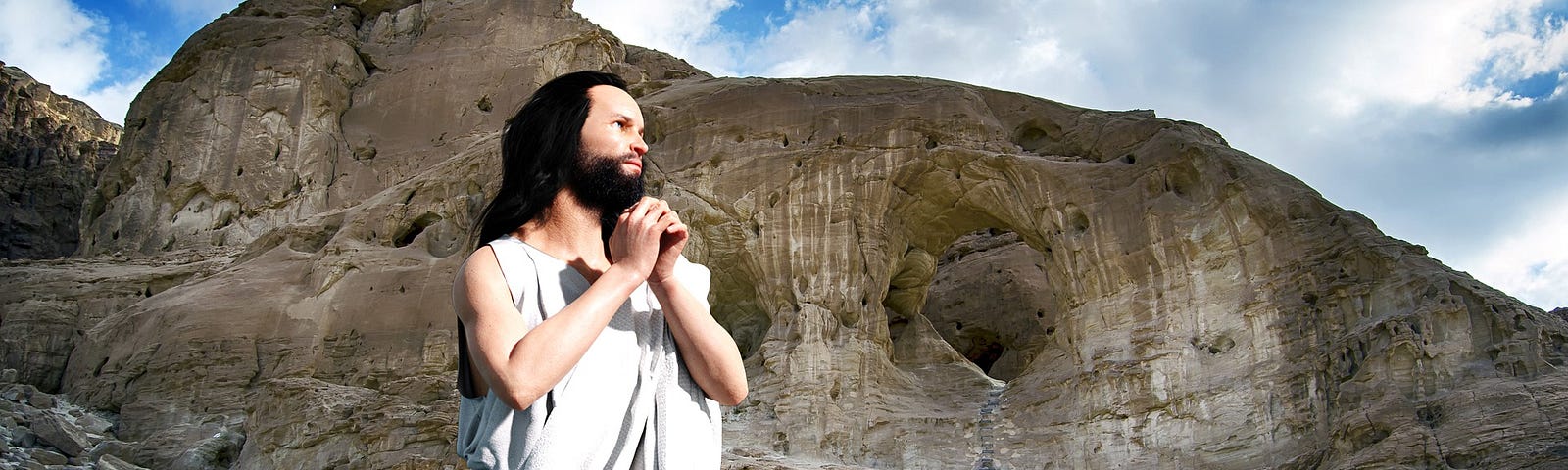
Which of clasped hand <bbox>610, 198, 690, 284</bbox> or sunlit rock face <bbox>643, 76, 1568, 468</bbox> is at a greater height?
sunlit rock face <bbox>643, 76, 1568, 468</bbox>

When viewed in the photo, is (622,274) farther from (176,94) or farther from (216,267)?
(176,94)

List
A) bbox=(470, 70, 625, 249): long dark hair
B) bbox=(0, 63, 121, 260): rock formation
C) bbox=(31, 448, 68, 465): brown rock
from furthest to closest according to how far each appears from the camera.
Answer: bbox=(0, 63, 121, 260): rock formation < bbox=(31, 448, 68, 465): brown rock < bbox=(470, 70, 625, 249): long dark hair

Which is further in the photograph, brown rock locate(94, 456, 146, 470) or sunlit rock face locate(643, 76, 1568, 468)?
brown rock locate(94, 456, 146, 470)

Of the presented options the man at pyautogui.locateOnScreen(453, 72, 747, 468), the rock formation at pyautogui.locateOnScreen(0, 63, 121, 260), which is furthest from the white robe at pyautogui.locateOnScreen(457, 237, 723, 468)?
the rock formation at pyautogui.locateOnScreen(0, 63, 121, 260)

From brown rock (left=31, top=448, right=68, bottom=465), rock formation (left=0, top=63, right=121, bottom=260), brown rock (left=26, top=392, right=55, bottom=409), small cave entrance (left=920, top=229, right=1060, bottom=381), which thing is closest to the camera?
brown rock (left=31, top=448, right=68, bottom=465)

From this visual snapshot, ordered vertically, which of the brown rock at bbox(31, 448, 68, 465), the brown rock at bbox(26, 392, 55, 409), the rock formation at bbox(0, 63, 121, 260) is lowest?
the brown rock at bbox(31, 448, 68, 465)

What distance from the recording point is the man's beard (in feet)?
10.9

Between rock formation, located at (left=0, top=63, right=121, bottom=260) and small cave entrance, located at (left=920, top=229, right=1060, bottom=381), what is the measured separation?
22.8 meters

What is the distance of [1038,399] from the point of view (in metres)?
18.1

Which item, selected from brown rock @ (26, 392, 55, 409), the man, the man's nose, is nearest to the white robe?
the man

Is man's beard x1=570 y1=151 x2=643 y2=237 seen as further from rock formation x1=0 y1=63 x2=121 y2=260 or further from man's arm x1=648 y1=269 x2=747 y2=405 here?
rock formation x1=0 y1=63 x2=121 y2=260

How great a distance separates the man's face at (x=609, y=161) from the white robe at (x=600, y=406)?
23cm

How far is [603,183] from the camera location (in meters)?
3.33

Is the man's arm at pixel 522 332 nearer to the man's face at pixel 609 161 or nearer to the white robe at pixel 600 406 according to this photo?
the white robe at pixel 600 406
